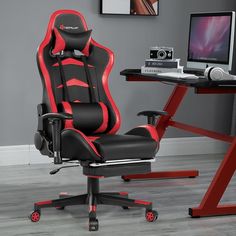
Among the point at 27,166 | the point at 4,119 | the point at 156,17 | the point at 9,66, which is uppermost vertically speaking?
the point at 156,17

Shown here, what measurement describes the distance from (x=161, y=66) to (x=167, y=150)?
1.41 meters

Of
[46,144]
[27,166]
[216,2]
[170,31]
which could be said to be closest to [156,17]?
[170,31]

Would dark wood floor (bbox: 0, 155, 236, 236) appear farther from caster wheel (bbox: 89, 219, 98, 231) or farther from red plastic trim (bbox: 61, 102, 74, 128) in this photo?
red plastic trim (bbox: 61, 102, 74, 128)

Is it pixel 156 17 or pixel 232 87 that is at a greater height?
pixel 156 17

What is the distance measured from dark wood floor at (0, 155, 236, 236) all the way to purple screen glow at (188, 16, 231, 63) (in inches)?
35.9

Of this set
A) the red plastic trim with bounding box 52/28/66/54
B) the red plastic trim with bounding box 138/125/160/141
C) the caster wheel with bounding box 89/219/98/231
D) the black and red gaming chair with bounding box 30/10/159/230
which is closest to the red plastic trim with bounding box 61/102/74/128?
the black and red gaming chair with bounding box 30/10/159/230

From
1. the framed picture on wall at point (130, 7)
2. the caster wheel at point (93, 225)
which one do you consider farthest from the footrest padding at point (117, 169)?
the framed picture on wall at point (130, 7)

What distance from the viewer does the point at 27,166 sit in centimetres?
477

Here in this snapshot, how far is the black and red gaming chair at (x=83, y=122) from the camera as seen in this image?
3.08m

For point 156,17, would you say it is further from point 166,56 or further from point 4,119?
point 4,119

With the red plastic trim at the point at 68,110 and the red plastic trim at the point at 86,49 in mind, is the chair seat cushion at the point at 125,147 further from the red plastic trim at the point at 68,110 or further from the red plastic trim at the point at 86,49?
the red plastic trim at the point at 86,49

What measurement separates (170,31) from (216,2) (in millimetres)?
518

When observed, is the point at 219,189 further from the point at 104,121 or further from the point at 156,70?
the point at 156,70

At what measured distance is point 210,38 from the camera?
407cm
